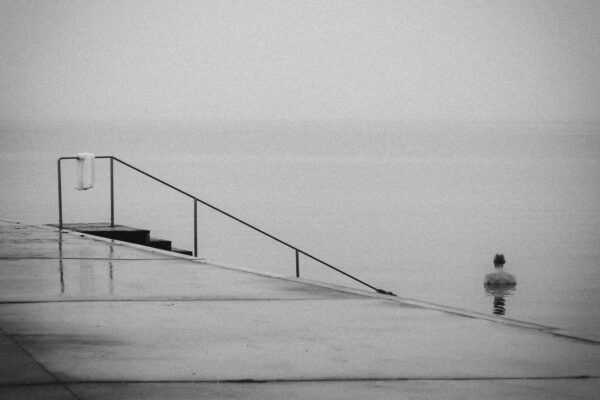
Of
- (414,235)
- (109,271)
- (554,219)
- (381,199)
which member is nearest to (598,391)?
(109,271)

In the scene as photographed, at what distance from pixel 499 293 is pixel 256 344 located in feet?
64.9

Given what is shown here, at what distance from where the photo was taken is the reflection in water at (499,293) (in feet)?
86.0

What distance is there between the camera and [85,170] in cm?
1867

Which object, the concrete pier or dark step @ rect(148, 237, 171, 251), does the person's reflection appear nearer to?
dark step @ rect(148, 237, 171, 251)

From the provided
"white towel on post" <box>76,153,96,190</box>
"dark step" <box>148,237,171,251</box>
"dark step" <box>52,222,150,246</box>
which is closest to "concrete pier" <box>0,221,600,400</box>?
"dark step" <box>52,222,150,246</box>

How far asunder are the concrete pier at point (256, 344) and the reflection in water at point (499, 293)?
566 inches

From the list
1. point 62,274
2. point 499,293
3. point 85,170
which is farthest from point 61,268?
point 499,293

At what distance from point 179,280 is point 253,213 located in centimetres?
4490

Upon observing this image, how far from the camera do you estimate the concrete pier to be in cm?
752

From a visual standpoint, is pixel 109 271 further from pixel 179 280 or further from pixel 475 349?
pixel 475 349

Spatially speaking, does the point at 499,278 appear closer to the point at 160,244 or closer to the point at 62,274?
the point at 160,244

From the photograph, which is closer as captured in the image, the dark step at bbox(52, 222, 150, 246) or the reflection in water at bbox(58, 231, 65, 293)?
the reflection in water at bbox(58, 231, 65, 293)

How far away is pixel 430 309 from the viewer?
10820 mm

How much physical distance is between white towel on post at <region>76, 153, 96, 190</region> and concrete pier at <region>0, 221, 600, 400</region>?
19.4 feet
